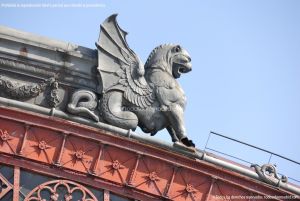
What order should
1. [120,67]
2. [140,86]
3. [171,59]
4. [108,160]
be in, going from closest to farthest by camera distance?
[108,160] < [140,86] < [120,67] < [171,59]

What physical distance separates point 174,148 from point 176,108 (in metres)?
0.85

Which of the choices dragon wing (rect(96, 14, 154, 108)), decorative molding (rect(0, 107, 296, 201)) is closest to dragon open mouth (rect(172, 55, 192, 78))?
dragon wing (rect(96, 14, 154, 108))

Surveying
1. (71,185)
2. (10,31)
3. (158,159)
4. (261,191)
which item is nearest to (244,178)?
(261,191)

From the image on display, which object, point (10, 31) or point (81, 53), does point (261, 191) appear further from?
point (10, 31)

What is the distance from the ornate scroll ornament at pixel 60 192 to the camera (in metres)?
21.1

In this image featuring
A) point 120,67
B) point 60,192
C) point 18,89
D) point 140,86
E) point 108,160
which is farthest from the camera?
point 120,67

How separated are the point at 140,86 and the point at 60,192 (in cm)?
285

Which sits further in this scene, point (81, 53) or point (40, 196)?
point (81, 53)

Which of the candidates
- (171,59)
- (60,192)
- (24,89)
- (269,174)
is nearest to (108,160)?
(60,192)

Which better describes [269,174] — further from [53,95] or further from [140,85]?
[53,95]

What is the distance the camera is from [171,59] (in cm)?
2280

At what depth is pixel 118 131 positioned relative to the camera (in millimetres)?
21844

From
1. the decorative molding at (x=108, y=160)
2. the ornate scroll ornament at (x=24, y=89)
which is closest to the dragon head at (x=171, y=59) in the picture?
the decorative molding at (x=108, y=160)

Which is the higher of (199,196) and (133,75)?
(133,75)
